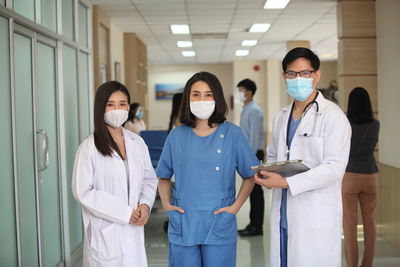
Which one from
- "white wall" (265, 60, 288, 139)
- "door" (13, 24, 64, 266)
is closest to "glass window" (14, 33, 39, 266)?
"door" (13, 24, 64, 266)

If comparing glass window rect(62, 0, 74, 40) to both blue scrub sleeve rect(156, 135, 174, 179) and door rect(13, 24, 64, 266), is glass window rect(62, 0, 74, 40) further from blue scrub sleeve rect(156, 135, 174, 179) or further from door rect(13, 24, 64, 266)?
blue scrub sleeve rect(156, 135, 174, 179)

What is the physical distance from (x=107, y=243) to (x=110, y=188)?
292 millimetres

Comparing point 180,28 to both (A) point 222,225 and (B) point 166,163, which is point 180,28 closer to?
(B) point 166,163

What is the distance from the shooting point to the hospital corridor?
2.53 metres

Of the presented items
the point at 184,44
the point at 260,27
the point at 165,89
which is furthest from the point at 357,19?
the point at 165,89

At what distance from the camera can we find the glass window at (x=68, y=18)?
4926 millimetres

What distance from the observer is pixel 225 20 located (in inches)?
337

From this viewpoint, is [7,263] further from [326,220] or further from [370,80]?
[370,80]

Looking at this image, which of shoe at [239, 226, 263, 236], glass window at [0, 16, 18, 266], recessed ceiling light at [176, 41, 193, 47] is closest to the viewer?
glass window at [0, 16, 18, 266]

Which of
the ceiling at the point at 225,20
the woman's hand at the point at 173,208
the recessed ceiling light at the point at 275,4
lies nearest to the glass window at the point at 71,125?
the ceiling at the point at 225,20

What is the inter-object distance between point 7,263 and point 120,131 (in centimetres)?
119

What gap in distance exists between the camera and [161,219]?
6934 mm

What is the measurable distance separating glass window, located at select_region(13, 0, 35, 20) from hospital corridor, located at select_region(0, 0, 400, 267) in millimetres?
14

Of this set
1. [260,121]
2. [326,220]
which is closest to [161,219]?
[260,121]
